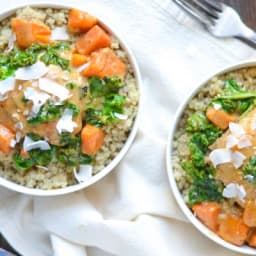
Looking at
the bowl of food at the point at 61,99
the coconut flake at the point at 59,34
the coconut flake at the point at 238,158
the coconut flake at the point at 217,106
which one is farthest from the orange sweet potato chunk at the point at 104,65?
the coconut flake at the point at 238,158

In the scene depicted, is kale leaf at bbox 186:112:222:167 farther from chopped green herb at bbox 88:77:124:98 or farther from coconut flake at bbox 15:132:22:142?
coconut flake at bbox 15:132:22:142

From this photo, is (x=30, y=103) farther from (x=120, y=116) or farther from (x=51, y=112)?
(x=120, y=116)

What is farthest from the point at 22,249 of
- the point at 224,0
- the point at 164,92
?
the point at 224,0

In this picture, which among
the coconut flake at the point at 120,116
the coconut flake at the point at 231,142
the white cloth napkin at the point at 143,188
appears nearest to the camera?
the coconut flake at the point at 231,142

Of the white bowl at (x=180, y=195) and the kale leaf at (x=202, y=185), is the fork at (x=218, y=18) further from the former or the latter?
the kale leaf at (x=202, y=185)

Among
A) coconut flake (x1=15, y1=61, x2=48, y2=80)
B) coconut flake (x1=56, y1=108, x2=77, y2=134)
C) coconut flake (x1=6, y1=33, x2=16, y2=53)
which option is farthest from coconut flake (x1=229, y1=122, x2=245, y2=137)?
coconut flake (x1=6, y1=33, x2=16, y2=53)

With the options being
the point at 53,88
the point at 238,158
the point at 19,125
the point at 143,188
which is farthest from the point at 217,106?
the point at 19,125

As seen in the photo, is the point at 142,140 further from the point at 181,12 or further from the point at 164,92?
the point at 181,12
